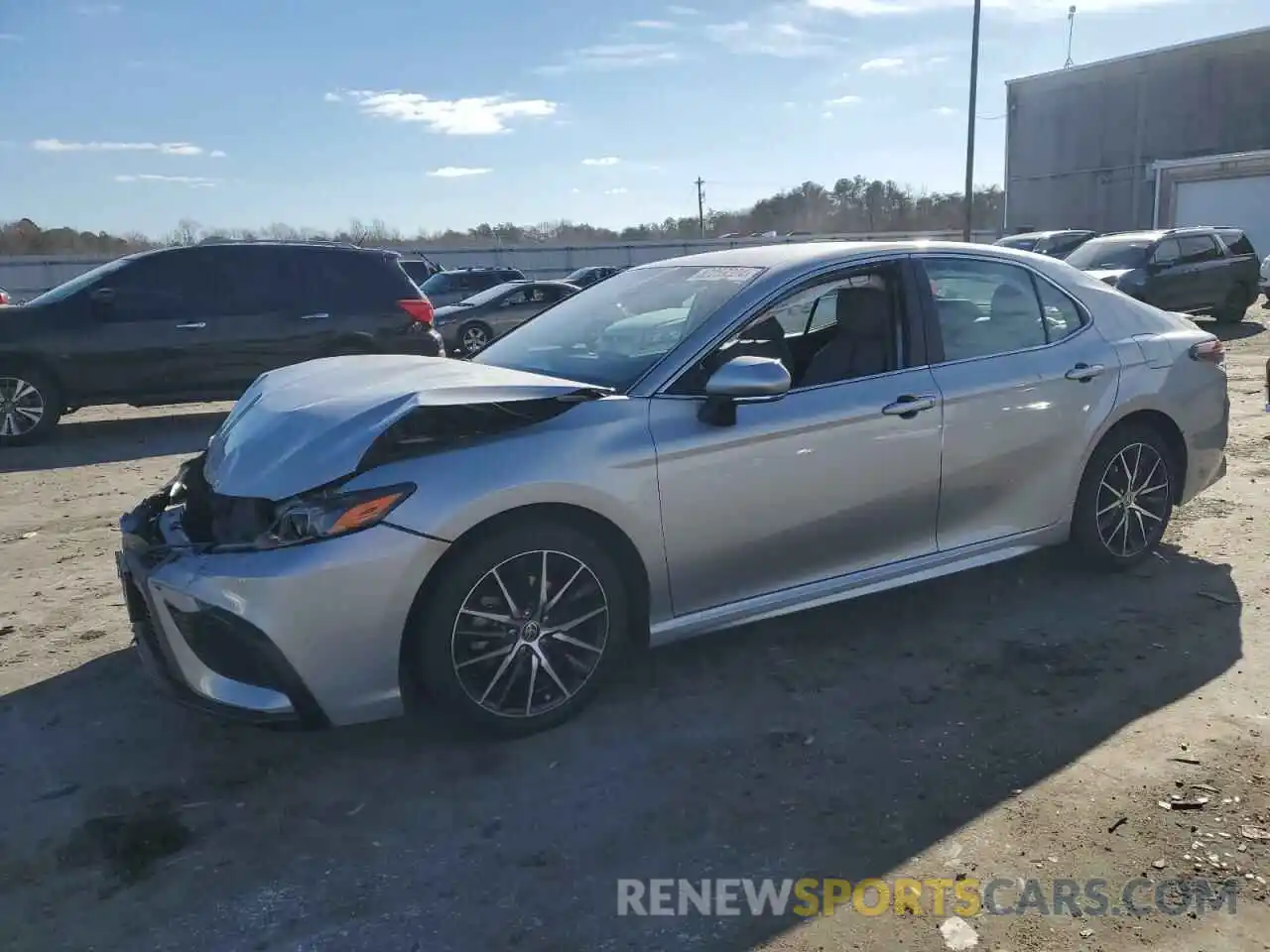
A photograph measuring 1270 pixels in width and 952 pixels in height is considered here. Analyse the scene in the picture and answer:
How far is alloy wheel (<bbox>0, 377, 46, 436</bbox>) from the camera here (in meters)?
9.51

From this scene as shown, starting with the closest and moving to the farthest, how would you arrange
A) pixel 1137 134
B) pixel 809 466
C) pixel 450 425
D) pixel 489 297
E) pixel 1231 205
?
pixel 450 425, pixel 809 466, pixel 489 297, pixel 1231 205, pixel 1137 134

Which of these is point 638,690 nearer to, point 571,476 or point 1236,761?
point 571,476

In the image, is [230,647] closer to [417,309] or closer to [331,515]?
[331,515]

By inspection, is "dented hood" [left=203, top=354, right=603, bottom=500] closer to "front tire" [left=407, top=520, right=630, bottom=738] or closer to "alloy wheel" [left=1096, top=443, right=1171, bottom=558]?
"front tire" [left=407, top=520, right=630, bottom=738]

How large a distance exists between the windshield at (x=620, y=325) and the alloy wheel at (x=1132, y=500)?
2.10 meters

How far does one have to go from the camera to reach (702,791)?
3.23 metres

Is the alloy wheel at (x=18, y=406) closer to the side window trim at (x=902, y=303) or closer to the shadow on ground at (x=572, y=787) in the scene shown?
the shadow on ground at (x=572, y=787)

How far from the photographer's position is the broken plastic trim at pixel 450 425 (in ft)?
11.0

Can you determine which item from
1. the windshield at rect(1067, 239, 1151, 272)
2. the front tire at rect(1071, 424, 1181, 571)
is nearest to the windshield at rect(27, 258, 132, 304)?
the front tire at rect(1071, 424, 1181, 571)

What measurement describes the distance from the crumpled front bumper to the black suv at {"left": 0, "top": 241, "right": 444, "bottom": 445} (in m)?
6.74

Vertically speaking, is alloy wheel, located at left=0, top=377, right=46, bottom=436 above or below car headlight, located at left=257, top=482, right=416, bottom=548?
below

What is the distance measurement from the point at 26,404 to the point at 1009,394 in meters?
8.84

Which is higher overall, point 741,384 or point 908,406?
point 741,384

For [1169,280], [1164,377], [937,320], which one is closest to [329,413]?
[937,320]
